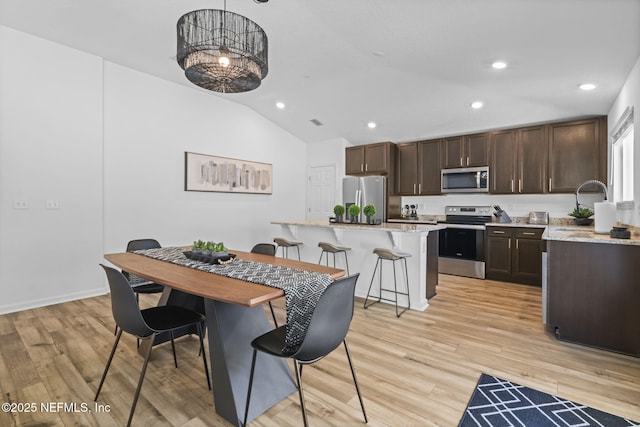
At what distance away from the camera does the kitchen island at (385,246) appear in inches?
139

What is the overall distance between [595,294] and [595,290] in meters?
0.03

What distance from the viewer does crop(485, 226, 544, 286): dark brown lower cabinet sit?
448 cm

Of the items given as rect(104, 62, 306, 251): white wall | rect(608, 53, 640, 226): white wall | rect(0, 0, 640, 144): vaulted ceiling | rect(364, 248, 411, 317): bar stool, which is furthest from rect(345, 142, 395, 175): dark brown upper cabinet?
rect(608, 53, 640, 226): white wall

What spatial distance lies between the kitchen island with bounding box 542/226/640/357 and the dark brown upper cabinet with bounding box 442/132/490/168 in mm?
2755

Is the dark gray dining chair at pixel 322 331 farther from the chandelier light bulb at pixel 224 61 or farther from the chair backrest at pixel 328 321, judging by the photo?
the chandelier light bulb at pixel 224 61

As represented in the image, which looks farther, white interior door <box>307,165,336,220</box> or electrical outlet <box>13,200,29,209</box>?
white interior door <box>307,165,336,220</box>

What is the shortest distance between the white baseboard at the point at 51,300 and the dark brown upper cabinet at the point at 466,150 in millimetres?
5534

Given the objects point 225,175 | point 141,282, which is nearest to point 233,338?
point 141,282

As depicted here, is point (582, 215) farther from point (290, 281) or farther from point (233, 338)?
point (233, 338)

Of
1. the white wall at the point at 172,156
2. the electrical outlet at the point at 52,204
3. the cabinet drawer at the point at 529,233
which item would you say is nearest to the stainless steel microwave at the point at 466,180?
the cabinet drawer at the point at 529,233

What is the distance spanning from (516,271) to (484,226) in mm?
770

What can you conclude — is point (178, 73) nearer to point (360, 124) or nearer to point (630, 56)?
point (360, 124)

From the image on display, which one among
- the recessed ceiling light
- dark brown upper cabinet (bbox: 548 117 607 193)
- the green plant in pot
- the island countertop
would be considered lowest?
the island countertop

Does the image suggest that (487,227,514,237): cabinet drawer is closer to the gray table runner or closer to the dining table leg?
the gray table runner
